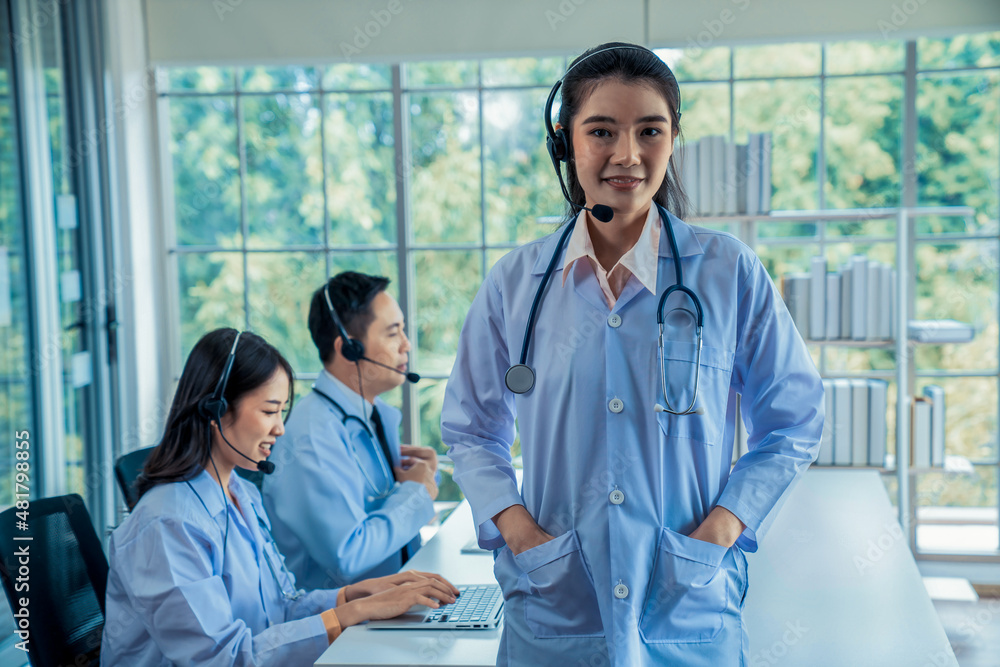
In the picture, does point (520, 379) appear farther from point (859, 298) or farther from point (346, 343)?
point (859, 298)

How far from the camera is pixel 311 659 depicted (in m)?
1.57

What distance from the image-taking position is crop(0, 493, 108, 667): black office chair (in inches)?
59.1

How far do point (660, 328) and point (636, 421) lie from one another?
0.46ft

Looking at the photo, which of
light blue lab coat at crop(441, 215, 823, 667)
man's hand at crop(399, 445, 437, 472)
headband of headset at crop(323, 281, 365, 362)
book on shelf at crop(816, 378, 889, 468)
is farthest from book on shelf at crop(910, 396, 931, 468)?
light blue lab coat at crop(441, 215, 823, 667)

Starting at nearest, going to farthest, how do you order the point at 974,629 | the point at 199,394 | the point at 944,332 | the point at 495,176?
the point at 199,394, the point at 974,629, the point at 944,332, the point at 495,176

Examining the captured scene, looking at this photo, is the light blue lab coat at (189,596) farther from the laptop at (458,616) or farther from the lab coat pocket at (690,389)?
the lab coat pocket at (690,389)

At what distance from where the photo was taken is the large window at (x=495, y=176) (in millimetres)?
5457

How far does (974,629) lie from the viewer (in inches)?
125

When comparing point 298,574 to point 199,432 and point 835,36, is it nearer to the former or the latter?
point 199,432

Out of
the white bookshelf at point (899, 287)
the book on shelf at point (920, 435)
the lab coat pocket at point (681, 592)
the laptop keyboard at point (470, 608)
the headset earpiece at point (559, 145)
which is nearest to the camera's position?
the lab coat pocket at point (681, 592)

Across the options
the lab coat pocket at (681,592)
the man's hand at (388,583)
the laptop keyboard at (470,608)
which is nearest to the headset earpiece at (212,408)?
the man's hand at (388,583)

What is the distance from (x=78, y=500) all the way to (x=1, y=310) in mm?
1409

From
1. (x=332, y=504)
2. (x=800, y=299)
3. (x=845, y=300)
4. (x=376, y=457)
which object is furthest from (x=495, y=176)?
(x=332, y=504)

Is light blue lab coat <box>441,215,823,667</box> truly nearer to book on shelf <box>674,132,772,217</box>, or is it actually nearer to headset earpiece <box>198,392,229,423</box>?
headset earpiece <box>198,392,229,423</box>
